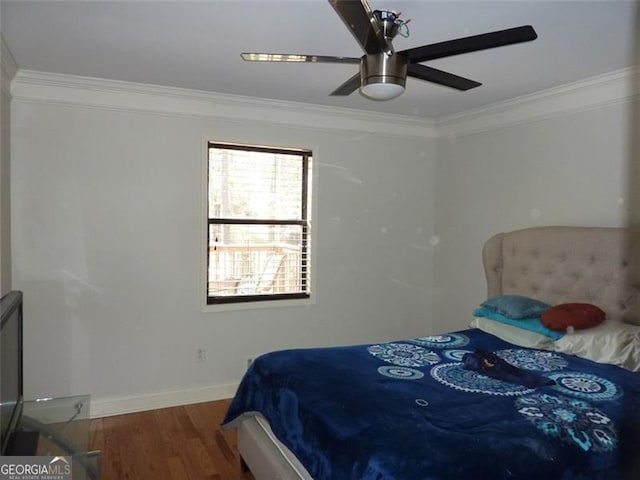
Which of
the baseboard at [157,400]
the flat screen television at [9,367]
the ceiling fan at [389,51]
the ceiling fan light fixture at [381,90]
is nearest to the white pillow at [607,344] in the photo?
the ceiling fan at [389,51]

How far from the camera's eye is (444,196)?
4492 millimetres

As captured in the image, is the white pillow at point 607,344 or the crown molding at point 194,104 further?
the crown molding at point 194,104

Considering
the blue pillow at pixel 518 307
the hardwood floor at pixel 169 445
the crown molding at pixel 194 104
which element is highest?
the crown molding at pixel 194 104

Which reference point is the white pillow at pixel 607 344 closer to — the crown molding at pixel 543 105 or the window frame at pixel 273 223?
the crown molding at pixel 543 105

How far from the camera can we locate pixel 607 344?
2.64m

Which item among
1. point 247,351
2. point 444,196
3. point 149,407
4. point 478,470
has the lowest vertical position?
point 149,407

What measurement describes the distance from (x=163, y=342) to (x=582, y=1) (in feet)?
11.0

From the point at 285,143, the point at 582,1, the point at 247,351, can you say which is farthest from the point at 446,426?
the point at 285,143

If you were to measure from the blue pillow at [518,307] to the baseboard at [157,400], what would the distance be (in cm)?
215

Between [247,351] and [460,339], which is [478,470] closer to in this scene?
[460,339]

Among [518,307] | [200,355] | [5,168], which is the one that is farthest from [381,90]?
[200,355]

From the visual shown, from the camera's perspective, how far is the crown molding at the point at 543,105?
9.97 ft

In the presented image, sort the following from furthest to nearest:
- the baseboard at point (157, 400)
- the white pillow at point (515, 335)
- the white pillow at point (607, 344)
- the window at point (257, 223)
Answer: the window at point (257, 223)
the baseboard at point (157, 400)
the white pillow at point (515, 335)
the white pillow at point (607, 344)

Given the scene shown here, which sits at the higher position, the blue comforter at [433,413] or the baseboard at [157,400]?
the blue comforter at [433,413]
